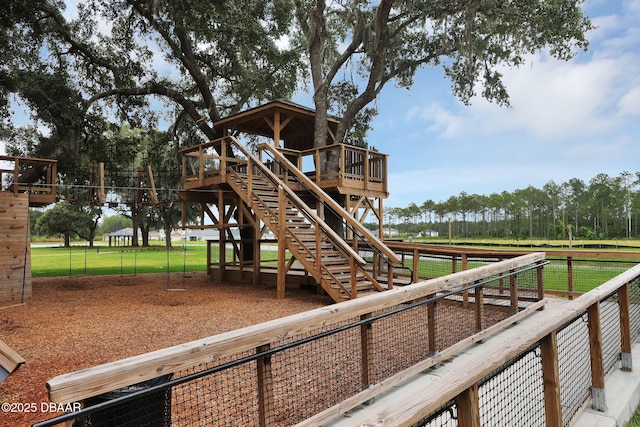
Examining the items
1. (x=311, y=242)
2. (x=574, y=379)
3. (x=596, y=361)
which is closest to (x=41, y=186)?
(x=311, y=242)

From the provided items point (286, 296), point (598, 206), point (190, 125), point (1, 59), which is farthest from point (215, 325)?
point (598, 206)

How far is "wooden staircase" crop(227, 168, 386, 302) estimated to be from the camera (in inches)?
285

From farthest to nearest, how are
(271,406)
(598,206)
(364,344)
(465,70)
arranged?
(598,206) < (465,70) < (364,344) < (271,406)

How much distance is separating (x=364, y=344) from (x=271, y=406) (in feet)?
3.61

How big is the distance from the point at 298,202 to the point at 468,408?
7106mm

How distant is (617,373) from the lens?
165 inches

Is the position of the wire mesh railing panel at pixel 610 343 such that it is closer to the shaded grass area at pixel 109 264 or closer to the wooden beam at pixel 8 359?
the wooden beam at pixel 8 359

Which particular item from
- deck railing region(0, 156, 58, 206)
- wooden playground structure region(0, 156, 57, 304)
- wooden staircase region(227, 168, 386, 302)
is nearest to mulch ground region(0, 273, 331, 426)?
wooden playground structure region(0, 156, 57, 304)

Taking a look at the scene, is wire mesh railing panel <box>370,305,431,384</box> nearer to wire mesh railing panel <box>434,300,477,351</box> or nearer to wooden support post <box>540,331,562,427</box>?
wire mesh railing panel <box>434,300,477,351</box>

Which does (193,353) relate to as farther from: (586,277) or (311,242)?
(586,277)

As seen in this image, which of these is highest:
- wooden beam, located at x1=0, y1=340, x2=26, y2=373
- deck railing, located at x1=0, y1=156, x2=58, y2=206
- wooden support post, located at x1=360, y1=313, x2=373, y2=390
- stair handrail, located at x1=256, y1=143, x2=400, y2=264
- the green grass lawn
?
deck railing, located at x1=0, y1=156, x2=58, y2=206

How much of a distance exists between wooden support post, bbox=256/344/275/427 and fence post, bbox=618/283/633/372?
12.8 feet

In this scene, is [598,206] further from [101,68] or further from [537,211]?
[101,68]

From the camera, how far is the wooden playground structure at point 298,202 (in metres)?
7.56
